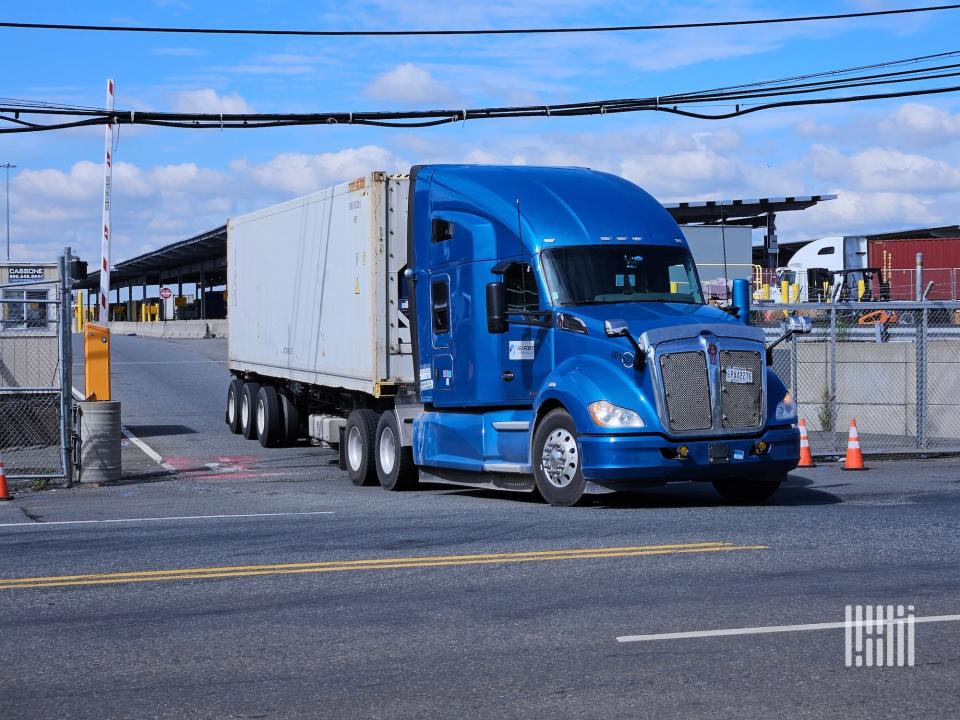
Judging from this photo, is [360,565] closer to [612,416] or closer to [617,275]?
[612,416]

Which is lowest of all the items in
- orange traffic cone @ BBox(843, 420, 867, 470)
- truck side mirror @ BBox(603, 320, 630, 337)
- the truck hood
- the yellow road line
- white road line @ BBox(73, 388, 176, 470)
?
white road line @ BBox(73, 388, 176, 470)

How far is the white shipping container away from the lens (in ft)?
52.9

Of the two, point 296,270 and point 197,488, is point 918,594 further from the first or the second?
point 296,270

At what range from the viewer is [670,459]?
41.8 ft

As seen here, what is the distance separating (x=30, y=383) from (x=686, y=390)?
15.0 m

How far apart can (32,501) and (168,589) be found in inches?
303

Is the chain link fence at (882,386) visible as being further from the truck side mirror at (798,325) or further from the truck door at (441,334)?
the truck door at (441,334)

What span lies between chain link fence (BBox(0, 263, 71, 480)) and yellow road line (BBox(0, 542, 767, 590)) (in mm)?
8907

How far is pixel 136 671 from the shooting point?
646 cm

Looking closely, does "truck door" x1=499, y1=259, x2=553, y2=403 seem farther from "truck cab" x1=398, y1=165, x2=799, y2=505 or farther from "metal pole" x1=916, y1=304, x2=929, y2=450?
"metal pole" x1=916, y1=304, x2=929, y2=450

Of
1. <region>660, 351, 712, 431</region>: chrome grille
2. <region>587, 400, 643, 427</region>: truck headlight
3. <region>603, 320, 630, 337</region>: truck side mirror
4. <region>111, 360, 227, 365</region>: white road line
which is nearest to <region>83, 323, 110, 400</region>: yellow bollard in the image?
<region>603, 320, 630, 337</region>: truck side mirror

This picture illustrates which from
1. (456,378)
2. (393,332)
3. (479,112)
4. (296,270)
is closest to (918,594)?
(456,378)

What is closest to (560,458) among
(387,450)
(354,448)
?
(387,450)

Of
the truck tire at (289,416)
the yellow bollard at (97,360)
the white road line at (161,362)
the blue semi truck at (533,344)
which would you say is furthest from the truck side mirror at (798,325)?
the white road line at (161,362)
